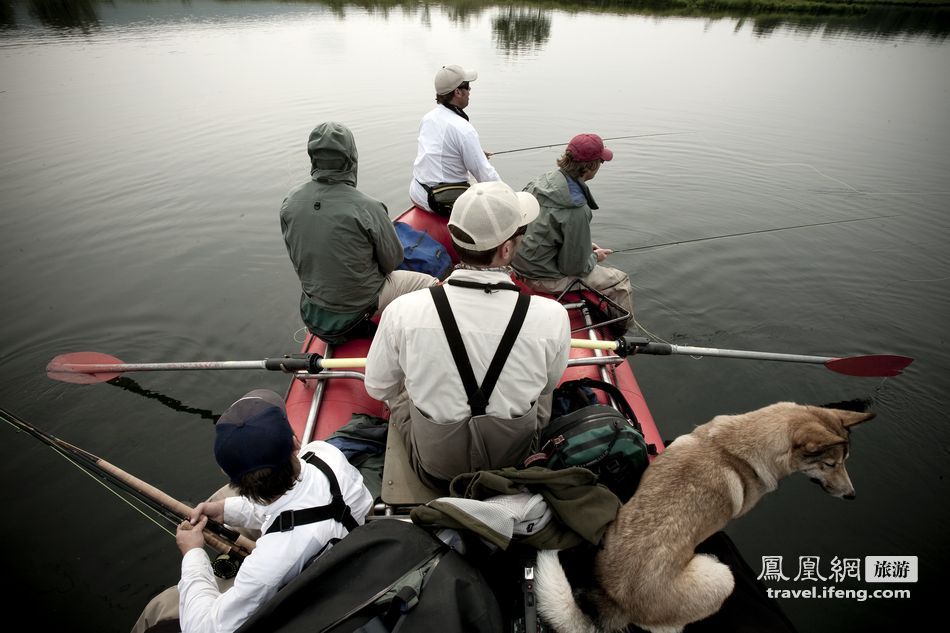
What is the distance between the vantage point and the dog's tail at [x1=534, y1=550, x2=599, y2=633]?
6.19ft

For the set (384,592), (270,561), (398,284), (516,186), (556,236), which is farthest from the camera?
(516,186)

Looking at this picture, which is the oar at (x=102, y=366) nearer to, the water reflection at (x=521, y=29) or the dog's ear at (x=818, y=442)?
the dog's ear at (x=818, y=442)

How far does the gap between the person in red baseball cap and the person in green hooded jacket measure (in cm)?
153

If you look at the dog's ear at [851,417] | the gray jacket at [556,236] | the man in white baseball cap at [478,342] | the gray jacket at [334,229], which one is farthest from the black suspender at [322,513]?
the gray jacket at [556,236]

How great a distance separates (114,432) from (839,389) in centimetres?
822

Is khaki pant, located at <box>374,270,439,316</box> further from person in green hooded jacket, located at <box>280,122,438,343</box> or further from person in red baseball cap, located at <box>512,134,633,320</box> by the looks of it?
person in red baseball cap, located at <box>512,134,633,320</box>

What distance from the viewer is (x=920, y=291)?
21.9 feet

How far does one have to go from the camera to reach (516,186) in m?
10.1

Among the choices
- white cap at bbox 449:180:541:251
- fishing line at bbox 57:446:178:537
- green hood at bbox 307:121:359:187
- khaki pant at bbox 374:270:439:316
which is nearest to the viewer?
white cap at bbox 449:180:541:251

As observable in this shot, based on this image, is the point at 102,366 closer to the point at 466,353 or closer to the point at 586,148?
the point at 466,353

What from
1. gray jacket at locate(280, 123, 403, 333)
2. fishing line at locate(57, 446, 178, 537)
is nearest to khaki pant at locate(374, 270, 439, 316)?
gray jacket at locate(280, 123, 403, 333)

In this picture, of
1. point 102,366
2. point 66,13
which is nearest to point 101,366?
point 102,366

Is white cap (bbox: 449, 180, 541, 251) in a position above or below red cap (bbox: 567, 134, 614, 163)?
above

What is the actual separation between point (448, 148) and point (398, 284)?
76.8 inches
